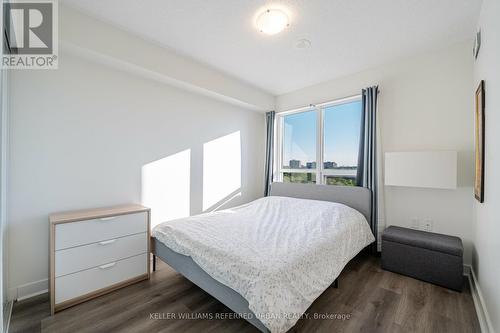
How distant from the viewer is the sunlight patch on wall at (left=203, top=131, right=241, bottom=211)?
3344 millimetres

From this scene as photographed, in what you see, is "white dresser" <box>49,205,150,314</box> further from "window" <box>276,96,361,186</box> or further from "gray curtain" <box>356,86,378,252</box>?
"gray curtain" <box>356,86,378,252</box>

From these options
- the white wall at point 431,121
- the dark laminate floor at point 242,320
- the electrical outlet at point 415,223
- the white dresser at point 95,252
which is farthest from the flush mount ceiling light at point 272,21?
the electrical outlet at point 415,223

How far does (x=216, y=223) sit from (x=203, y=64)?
2.11m

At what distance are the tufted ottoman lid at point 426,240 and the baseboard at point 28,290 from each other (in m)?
3.51

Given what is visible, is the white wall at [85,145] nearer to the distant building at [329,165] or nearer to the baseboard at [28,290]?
the baseboard at [28,290]

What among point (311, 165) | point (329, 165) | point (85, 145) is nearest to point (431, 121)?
point (329, 165)

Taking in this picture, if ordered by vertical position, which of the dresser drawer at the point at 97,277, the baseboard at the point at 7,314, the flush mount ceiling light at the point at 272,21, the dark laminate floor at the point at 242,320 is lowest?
the dark laminate floor at the point at 242,320

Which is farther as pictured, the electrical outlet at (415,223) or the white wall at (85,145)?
the electrical outlet at (415,223)

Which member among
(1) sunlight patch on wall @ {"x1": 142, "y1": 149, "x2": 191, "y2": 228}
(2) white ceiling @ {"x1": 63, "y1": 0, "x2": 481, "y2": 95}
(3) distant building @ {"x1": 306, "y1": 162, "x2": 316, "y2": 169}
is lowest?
(1) sunlight patch on wall @ {"x1": 142, "y1": 149, "x2": 191, "y2": 228}

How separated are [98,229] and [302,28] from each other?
2.75 m

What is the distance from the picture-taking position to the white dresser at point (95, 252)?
1754 millimetres

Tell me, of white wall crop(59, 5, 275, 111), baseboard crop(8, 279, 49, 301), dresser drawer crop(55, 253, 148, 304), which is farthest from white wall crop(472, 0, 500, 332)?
baseboard crop(8, 279, 49, 301)

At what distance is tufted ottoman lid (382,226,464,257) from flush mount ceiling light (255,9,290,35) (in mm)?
2502

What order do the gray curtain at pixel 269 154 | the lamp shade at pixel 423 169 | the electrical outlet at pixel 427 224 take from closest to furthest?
the lamp shade at pixel 423 169
the electrical outlet at pixel 427 224
the gray curtain at pixel 269 154
